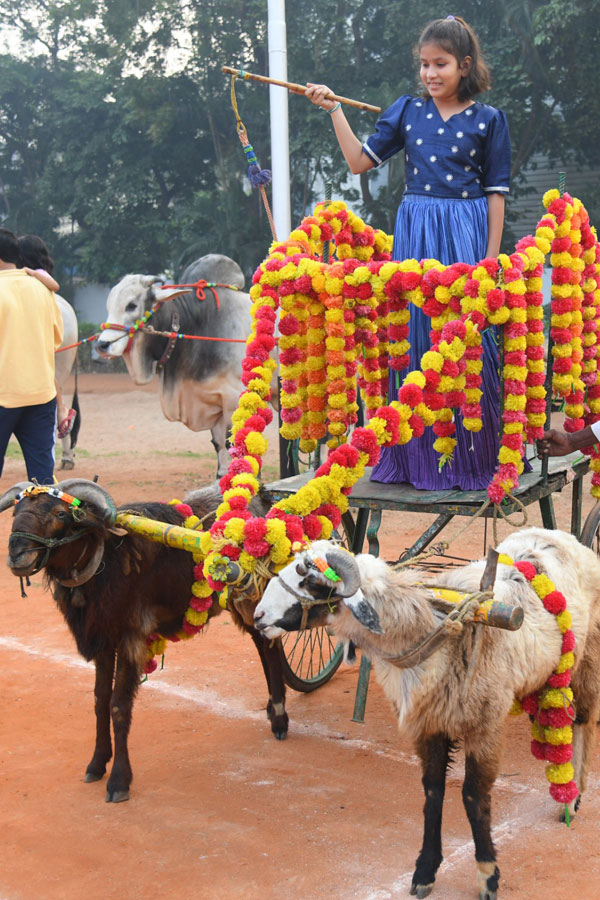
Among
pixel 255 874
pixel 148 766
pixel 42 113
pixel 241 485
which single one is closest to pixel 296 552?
pixel 241 485

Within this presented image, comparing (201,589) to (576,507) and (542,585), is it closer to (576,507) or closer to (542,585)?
(542,585)

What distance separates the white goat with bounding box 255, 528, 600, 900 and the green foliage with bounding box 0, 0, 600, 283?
573 inches

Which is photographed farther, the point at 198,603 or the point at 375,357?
the point at 375,357

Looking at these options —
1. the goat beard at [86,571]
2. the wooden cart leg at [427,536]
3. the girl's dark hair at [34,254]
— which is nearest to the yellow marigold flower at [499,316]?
the wooden cart leg at [427,536]

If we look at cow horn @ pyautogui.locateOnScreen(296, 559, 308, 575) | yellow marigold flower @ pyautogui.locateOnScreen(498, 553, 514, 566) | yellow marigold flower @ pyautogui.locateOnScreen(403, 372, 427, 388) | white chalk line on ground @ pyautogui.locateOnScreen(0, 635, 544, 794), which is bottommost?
white chalk line on ground @ pyautogui.locateOnScreen(0, 635, 544, 794)

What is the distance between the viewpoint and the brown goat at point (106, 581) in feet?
13.0

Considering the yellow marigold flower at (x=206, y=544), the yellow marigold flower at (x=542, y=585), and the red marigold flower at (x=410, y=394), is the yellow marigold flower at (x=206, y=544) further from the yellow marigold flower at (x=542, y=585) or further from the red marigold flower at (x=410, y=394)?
the yellow marigold flower at (x=542, y=585)

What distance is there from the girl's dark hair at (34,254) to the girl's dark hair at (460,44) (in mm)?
4081

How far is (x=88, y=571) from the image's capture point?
13.4ft

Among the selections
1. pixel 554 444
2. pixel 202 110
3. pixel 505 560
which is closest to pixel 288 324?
pixel 554 444

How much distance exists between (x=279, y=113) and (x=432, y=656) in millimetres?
8685

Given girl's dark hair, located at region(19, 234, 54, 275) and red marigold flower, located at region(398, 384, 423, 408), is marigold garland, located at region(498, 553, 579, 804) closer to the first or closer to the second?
red marigold flower, located at region(398, 384, 423, 408)

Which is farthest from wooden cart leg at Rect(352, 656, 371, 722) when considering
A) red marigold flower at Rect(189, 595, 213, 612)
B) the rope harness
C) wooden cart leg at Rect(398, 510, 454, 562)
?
the rope harness

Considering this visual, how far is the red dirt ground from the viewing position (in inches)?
137
